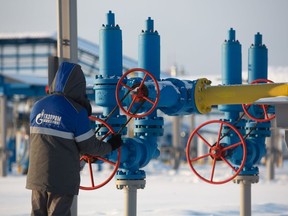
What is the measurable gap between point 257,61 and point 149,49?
1.52m

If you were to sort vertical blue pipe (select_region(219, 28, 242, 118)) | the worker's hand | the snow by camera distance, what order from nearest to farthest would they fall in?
the worker's hand, vertical blue pipe (select_region(219, 28, 242, 118)), the snow

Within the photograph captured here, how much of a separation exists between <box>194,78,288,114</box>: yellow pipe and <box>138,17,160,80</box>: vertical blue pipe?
1.35 feet

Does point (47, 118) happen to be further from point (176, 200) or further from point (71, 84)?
point (176, 200)

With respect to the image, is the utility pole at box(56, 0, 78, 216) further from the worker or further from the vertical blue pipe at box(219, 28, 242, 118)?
the vertical blue pipe at box(219, 28, 242, 118)

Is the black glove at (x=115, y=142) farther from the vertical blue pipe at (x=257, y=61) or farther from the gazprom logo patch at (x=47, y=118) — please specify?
the vertical blue pipe at (x=257, y=61)

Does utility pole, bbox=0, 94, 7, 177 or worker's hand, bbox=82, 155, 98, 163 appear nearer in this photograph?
worker's hand, bbox=82, 155, 98, 163

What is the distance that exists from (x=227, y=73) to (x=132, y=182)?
183cm

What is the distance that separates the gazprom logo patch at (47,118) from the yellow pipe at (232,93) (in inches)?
65.1

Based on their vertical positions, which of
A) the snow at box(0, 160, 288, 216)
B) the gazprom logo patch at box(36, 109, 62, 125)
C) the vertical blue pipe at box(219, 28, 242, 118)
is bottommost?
the snow at box(0, 160, 288, 216)

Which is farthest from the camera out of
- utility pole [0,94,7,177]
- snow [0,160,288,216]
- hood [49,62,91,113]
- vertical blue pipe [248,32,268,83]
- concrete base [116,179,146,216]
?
utility pole [0,94,7,177]

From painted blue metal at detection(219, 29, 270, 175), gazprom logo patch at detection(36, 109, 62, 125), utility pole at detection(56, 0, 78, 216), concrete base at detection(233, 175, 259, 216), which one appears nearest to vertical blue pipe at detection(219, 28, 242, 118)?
painted blue metal at detection(219, 29, 270, 175)

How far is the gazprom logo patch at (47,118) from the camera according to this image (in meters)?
4.18

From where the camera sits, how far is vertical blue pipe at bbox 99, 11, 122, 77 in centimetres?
555

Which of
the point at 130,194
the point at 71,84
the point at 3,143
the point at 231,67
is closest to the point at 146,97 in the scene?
the point at 130,194
